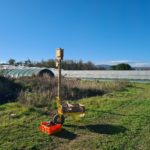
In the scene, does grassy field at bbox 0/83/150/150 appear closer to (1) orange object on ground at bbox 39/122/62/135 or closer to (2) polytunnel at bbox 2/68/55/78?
(1) orange object on ground at bbox 39/122/62/135

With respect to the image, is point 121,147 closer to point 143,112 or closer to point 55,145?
point 55,145

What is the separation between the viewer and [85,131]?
4766 millimetres

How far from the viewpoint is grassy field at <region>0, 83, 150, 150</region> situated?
3.97m

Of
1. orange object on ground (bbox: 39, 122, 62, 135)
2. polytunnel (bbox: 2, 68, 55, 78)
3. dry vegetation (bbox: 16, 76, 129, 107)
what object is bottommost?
orange object on ground (bbox: 39, 122, 62, 135)

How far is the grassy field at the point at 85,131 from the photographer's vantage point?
13.0ft

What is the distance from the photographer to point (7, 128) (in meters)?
4.89

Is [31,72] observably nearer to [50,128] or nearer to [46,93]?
[46,93]

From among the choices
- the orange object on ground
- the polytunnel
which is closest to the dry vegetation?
the orange object on ground

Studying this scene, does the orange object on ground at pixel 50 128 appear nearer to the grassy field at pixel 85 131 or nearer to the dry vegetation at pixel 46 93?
the grassy field at pixel 85 131

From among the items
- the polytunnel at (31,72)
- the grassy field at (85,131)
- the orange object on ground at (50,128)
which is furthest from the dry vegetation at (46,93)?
the polytunnel at (31,72)

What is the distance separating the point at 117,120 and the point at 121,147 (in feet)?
5.98

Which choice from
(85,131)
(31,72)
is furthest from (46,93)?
(31,72)

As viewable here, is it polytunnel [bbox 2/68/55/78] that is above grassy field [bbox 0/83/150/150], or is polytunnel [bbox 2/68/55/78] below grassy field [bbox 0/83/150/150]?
above

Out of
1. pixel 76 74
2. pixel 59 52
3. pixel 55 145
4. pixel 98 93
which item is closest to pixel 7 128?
pixel 55 145
